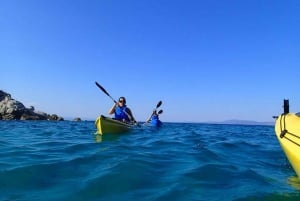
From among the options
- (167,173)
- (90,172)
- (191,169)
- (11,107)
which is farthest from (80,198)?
(11,107)

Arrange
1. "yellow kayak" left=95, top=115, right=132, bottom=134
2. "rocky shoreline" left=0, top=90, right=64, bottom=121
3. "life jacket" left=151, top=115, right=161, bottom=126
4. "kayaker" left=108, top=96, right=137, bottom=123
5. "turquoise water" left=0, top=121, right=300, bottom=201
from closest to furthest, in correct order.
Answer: "turquoise water" left=0, top=121, right=300, bottom=201 → "yellow kayak" left=95, top=115, right=132, bottom=134 → "kayaker" left=108, top=96, right=137, bottom=123 → "life jacket" left=151, top=115, right=161, bottom=126 → "rocky shoreline" left=0, top=90, right=64, bottom=121

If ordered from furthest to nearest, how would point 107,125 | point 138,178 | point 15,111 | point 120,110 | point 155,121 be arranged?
point 15,111 → point 155,121 → point 120,110 → point 107,125 → point 138,178

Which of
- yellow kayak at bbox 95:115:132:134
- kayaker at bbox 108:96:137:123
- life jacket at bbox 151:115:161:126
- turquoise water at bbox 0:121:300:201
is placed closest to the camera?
turquoise water at bbox 0:121:300:201

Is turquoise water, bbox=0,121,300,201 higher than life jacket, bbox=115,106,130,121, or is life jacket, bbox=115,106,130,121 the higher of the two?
life jacket, bbox=115,106,130,121

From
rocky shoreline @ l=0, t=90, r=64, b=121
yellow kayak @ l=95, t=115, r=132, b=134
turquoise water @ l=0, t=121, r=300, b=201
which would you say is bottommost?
turquoise water @ l=0, t=121, r=300, b=201

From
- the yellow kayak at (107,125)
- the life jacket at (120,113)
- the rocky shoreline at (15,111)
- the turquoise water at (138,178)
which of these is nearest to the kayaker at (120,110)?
the life jacket at (120,113)

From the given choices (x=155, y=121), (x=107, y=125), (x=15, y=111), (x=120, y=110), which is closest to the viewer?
(x=107, y=125)

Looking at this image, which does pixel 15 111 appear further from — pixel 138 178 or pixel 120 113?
pixel 138 178

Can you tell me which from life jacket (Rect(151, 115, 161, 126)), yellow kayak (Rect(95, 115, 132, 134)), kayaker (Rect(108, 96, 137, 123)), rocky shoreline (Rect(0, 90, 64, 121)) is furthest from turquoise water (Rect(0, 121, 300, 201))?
rocky shoreline (Rect(0, 90, 64, 121))

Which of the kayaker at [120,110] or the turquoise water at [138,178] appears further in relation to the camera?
the kayaker at [120,110]

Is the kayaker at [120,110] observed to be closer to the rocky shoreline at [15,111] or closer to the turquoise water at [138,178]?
the turquoise water at [138,178]

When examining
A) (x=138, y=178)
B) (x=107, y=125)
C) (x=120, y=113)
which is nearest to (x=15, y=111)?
(x=120, y=113)

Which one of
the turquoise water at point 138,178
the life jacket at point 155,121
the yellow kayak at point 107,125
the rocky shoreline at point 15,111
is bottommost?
the turquoise water at point 138,178

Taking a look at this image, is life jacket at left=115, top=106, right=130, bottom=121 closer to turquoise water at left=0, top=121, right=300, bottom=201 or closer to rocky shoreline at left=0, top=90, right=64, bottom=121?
turquoise water at left=0, top=121, right=300, bottom=201
